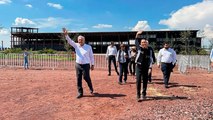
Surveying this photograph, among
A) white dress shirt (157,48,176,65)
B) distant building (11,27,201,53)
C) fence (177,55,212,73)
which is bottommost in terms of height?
fence (177,55,212,73)

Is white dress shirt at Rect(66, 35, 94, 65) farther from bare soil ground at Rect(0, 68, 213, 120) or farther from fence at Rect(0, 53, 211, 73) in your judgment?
fence at Rect(0, 53, 211, 73)

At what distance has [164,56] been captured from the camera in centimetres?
1203

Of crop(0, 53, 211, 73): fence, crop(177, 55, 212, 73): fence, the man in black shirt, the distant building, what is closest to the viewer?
the man in black shirt

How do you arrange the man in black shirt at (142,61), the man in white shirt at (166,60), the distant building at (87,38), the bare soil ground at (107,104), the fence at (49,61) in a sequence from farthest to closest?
the distant building at (87,38)
the fence at (49,61)
the man in white shirt at (166,60)
the man in black shirt at (142,61)
the bare soil ground at (107,104)

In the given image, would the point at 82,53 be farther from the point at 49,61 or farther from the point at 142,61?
the point at 49,61

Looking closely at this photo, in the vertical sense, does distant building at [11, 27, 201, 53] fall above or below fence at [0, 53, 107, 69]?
above

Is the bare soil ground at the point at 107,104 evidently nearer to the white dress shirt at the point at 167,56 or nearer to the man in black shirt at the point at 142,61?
the man in black shirt at the point at 142,61

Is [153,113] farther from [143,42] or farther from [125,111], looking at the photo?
[143,42]

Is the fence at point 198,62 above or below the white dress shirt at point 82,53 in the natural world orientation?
below

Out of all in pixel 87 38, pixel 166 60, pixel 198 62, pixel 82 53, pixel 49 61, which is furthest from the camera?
pixel 87 38

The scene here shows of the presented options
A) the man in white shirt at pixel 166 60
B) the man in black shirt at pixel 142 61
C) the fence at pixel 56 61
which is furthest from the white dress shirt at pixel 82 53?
the fence at pixel 56 61

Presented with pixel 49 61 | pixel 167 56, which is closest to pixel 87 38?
pixel 49 61

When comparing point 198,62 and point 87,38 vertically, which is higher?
point 87,38

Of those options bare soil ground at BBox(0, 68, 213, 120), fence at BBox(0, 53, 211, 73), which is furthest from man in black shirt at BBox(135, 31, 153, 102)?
fence at BBox(0, 53, 211, 73)
